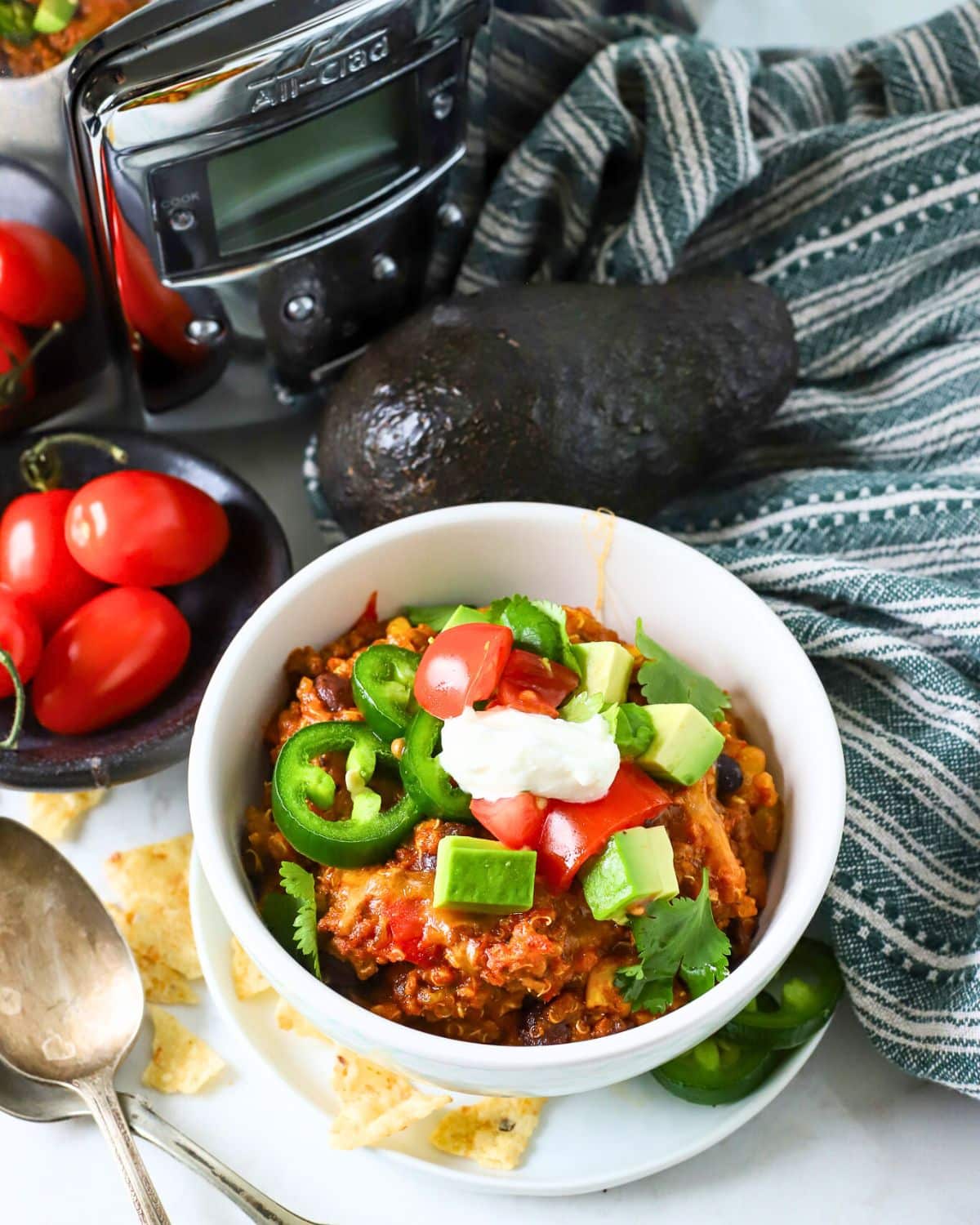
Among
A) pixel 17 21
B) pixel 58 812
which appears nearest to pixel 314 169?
Result: pixel 17 21

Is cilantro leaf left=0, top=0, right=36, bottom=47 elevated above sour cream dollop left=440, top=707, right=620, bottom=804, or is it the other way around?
cilantro leaf left=0, top=0, right=36, bottom=47

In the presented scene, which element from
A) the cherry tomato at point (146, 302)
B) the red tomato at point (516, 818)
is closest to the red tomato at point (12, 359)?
the cherry tomato at point (146, 302)

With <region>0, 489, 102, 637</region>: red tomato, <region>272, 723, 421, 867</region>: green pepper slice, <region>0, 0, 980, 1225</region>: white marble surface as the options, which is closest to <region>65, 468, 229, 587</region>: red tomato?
<region>0, 489, 102, 637</region>: red tomato

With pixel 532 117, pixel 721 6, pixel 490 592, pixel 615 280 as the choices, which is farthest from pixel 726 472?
pixel 721 6

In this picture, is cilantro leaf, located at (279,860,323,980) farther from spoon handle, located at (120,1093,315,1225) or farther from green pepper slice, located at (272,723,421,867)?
spoon handle, located at (120,1093,315,1225)

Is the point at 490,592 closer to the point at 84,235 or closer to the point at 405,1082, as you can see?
the point at 405,1082

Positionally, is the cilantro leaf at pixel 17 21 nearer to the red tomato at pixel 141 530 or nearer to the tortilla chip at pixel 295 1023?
the red tomato at pixel 141 530
